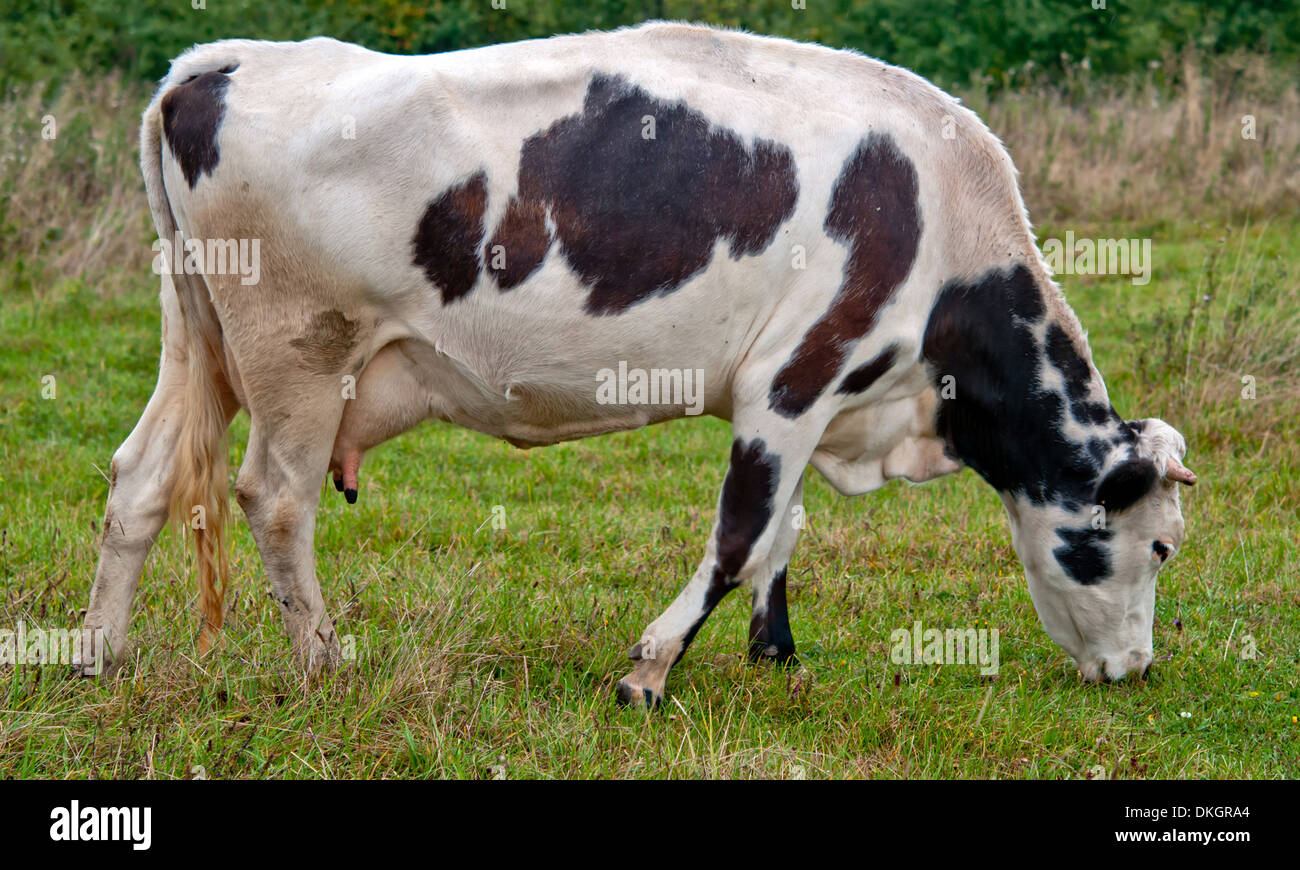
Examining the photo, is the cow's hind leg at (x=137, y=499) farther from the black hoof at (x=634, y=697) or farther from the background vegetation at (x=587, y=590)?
the black hoof at (x=634, y=697)

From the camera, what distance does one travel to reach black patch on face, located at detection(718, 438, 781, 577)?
4562 mm

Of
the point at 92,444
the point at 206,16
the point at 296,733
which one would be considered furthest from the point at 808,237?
the point at 206,16

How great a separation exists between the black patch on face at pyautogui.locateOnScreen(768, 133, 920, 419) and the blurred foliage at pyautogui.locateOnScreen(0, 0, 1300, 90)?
37.8 ft

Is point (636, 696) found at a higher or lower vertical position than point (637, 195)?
lower

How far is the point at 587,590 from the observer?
5738 millimetres

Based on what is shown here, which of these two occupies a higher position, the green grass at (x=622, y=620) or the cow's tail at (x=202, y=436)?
the cow's tail at (x=202, y=436)

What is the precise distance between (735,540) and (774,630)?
0.71 m

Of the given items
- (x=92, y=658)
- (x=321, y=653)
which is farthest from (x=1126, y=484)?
(x=92, y=658)

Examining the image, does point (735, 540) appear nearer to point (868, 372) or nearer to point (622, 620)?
point (868, 372)

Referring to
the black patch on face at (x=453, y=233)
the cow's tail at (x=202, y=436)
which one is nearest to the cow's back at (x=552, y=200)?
the black patch on face at (x=453, y=233)

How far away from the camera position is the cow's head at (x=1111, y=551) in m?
4.79

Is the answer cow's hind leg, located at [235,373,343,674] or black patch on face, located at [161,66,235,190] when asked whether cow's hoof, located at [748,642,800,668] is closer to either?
cow's hind leg, located at [235,373,343,674]

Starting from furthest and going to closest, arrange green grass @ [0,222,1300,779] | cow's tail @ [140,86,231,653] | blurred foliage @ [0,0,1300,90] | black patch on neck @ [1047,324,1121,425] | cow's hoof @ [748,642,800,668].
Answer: blurred foliage @ [0,0,1300,90] < cow's hoof @ [748,642,800,668] < black patch on neck @ [1047,324,1121,425] < cow's tail @ [140,86,231,653] < green grass @ [0,222,1300,779]

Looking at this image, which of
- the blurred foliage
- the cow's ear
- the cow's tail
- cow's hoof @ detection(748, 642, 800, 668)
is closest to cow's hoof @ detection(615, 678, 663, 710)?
cow's hoof @ detection(748, 642, 800, 668)
